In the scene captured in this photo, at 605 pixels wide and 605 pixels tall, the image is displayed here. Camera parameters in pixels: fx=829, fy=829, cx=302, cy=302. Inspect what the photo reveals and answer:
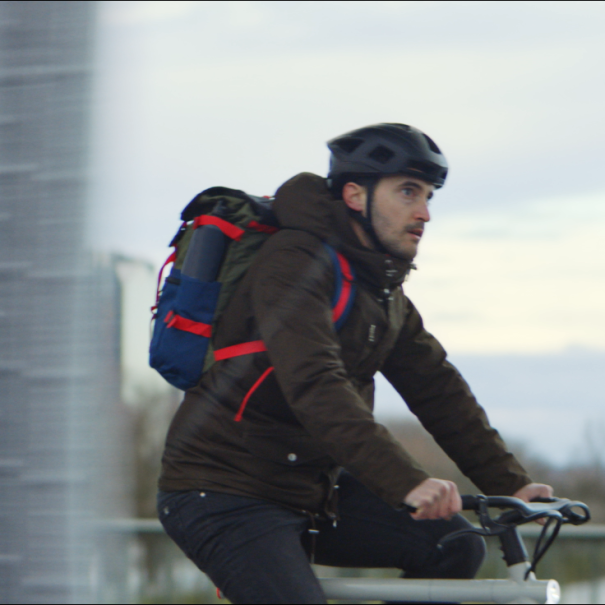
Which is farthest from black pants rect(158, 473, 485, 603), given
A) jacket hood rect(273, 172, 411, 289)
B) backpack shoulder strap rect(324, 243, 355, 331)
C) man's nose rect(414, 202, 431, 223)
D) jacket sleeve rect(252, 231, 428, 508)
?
man's nose rect(414, 202, 431, 223)

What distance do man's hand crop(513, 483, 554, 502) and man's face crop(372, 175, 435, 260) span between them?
686mm

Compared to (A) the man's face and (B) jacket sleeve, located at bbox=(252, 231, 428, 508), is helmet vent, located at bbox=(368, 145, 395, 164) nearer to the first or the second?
(A) the man's face

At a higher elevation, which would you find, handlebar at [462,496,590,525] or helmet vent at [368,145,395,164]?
helmet vent at [368,145,395,164]

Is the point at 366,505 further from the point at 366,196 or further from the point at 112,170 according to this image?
the point at 112,170

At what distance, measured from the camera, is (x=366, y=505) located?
6.99 feet

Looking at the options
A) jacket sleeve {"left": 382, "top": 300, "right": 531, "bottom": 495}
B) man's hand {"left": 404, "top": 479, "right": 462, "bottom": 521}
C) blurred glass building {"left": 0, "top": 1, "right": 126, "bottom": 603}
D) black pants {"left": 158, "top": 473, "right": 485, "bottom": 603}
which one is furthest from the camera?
jacket sleeve {"left": 382, "top": 300, "right": 531, "bottom": 495}

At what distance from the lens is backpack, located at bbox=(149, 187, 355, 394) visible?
1.81 m

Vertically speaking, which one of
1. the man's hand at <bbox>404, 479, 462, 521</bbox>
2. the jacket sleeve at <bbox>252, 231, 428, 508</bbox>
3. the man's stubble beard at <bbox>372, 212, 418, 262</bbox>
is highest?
the man's stubble beard at <bbox>372, 212, 418, 262</bbox>

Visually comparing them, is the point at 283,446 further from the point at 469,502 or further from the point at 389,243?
the point at 389,243

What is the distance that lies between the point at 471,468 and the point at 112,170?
141cm

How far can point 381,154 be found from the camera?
2.06 metres

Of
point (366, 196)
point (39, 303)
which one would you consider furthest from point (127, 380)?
point (366, 196)

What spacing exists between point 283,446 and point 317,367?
26 centimetres

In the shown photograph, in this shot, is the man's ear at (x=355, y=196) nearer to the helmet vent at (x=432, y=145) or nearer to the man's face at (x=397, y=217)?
the man's face at (x=397, y=217)
